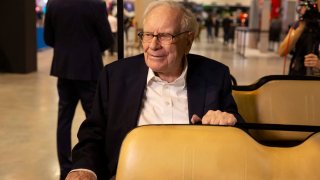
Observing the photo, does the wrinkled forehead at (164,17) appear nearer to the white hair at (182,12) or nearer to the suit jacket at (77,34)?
the white hair at (182,12)

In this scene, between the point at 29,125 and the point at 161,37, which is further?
the point at 29,125

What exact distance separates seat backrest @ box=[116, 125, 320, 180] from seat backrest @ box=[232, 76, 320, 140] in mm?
859

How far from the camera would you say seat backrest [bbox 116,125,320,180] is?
57.0 inches

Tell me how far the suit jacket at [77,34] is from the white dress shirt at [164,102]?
1.62 metres

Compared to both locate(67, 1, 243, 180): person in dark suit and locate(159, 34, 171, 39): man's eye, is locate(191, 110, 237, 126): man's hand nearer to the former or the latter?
locate(67, 1, 243, 180): person in dark suit

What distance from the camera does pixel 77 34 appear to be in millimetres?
3529

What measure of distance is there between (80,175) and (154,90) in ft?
1.65

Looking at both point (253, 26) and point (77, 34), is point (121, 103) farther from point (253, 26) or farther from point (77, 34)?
point (253, 26)

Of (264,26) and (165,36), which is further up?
(165,36)

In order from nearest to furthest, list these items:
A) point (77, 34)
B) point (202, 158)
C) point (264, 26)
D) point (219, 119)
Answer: point (202, 158) → point (219, 119) → point (77, 34) → point (264, 26)

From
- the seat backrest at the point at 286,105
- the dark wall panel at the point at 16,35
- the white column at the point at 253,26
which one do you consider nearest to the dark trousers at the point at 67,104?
the seat backrest at the point at 286,105

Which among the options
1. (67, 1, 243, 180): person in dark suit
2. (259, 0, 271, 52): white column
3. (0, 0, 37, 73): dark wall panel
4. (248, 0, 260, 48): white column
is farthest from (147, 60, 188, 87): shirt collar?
(248, 0, 260, 48): white column

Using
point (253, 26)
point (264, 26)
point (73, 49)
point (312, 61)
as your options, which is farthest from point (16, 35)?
point (253, 26)

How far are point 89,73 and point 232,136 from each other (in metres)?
2.24
